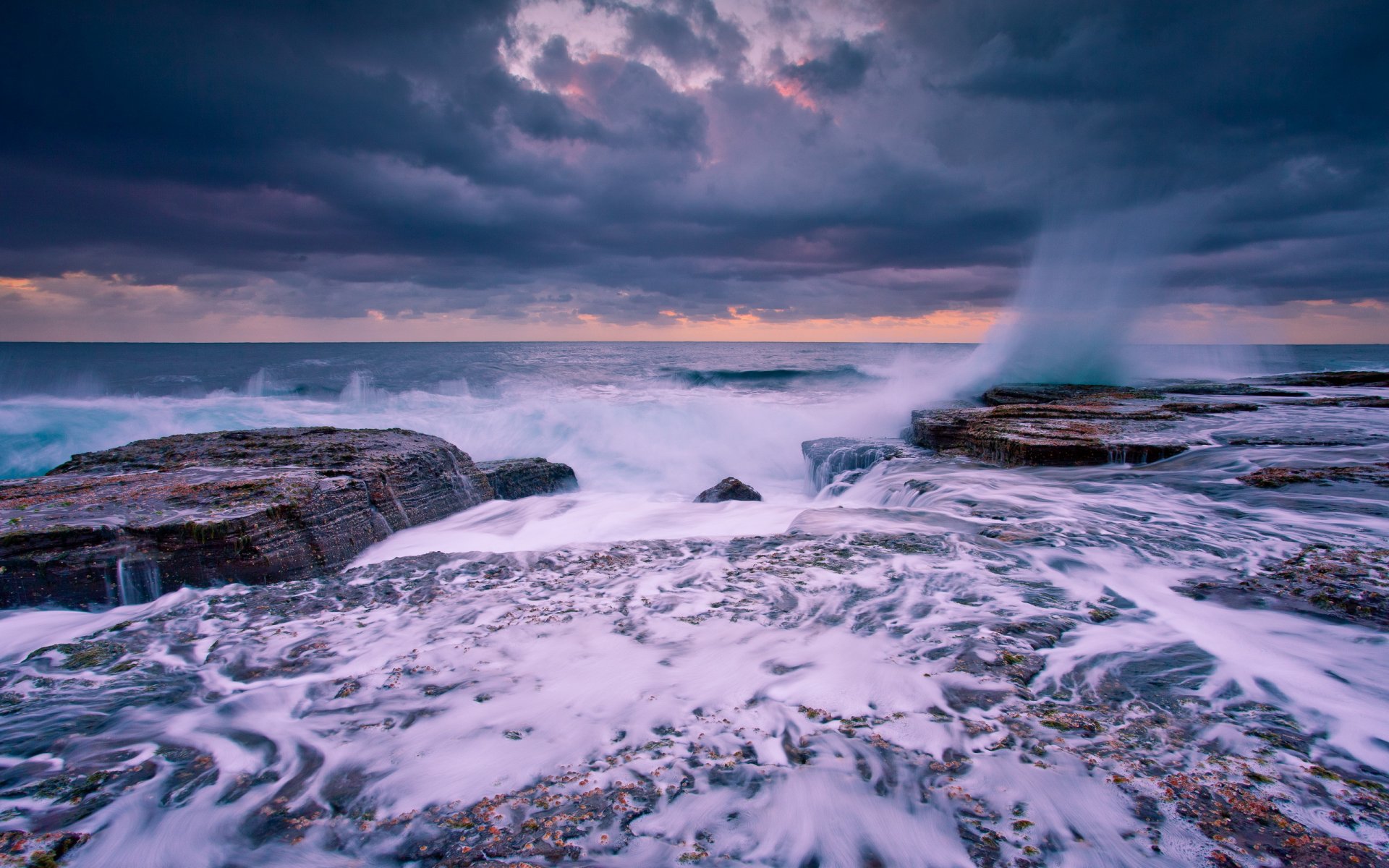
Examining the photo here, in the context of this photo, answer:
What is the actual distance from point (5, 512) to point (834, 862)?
5.41 metres

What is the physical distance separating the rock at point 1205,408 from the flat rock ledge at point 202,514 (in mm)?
9788

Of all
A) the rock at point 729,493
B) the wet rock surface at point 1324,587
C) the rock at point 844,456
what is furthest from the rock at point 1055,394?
the wet rock surface at point 1324,587

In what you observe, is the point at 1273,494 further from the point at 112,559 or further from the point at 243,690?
the point at 112,559

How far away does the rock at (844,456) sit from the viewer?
8.01 metres

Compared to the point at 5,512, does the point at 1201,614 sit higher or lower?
lower

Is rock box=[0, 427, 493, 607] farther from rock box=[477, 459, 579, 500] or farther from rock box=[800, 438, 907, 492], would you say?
rock box=[800, 438, 907, 492]

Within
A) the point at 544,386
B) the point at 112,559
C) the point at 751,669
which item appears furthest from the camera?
the point at 544,386

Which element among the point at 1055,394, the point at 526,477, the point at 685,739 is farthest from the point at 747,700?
the point at 1055,394

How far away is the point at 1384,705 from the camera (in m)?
2.05

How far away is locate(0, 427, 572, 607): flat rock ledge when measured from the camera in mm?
3459

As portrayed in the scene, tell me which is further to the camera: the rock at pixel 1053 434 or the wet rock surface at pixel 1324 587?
the rock at pixel 1053 434

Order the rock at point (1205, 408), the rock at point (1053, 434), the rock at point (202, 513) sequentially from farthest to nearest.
Result: the rock at point (1205, 408) < the rock at point (1053, 434) < the rock at point (202, 513)

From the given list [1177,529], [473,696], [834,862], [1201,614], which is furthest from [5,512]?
[1177,529]

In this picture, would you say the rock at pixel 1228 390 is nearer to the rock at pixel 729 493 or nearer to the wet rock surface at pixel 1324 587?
the wet rock surface at pixel 1324 587
